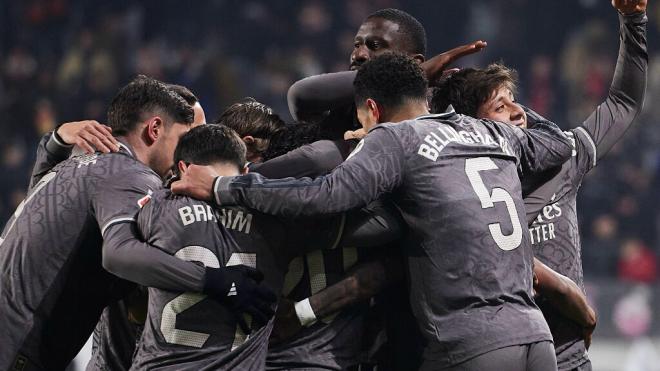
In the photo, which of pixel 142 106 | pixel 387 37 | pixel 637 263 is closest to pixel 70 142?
pixel 142 106

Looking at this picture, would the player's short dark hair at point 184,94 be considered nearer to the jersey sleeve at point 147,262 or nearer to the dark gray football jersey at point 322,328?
the jersey sleeve at point 147,262

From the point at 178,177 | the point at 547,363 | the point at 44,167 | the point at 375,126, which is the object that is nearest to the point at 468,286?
the point at 547,363

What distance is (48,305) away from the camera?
3918 millimetres

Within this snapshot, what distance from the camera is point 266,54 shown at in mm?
12344

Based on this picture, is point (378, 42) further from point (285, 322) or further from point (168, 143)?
point (285, 322)

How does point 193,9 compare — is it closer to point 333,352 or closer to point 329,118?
point 329,118

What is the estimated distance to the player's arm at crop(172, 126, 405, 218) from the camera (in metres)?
3.44

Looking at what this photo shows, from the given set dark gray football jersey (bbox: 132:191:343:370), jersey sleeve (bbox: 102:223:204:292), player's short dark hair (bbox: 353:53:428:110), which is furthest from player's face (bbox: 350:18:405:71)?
jersey sleeve (bbox: 102:223:204:292)

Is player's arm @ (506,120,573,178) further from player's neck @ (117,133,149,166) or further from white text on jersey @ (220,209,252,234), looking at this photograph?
player's neck @ (117,133,149,166)

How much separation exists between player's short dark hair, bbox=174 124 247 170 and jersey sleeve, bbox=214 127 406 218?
0.13m

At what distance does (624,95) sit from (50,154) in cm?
243

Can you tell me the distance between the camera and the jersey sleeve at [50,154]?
4324mm

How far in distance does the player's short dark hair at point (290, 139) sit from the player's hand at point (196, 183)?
0.59 metres

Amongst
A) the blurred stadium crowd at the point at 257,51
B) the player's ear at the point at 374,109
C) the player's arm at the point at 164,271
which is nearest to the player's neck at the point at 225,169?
the player's arm at the point at 164,271
